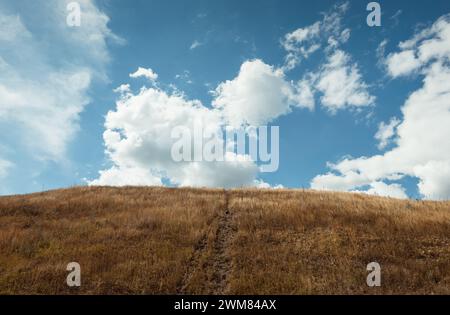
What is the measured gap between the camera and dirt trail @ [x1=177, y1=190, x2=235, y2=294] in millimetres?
14391

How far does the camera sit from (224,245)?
1842 centimetres

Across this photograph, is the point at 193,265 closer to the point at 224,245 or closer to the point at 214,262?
the point at 214,262

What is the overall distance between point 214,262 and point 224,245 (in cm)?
200

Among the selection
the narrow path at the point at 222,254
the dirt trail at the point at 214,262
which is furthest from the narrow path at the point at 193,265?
the narrow path at the point at 222,254

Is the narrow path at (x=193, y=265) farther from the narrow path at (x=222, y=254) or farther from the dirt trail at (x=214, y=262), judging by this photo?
the narrow path at (x=222, y=254)

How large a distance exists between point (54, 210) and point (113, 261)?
1079cm

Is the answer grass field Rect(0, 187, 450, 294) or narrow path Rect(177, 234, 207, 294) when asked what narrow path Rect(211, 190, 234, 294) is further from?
narrow path Rect(177, 234, 207, 294)

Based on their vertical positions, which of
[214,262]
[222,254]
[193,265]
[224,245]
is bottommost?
[193,265]

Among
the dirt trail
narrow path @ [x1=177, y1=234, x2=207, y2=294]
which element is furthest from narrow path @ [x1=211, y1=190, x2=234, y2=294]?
narrow path @ [x1=177, y1=234, x2=207, y2=294]

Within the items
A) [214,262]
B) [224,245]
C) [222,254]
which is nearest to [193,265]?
[214,262]

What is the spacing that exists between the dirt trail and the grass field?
44mm

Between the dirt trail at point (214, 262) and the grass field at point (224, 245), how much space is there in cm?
4
